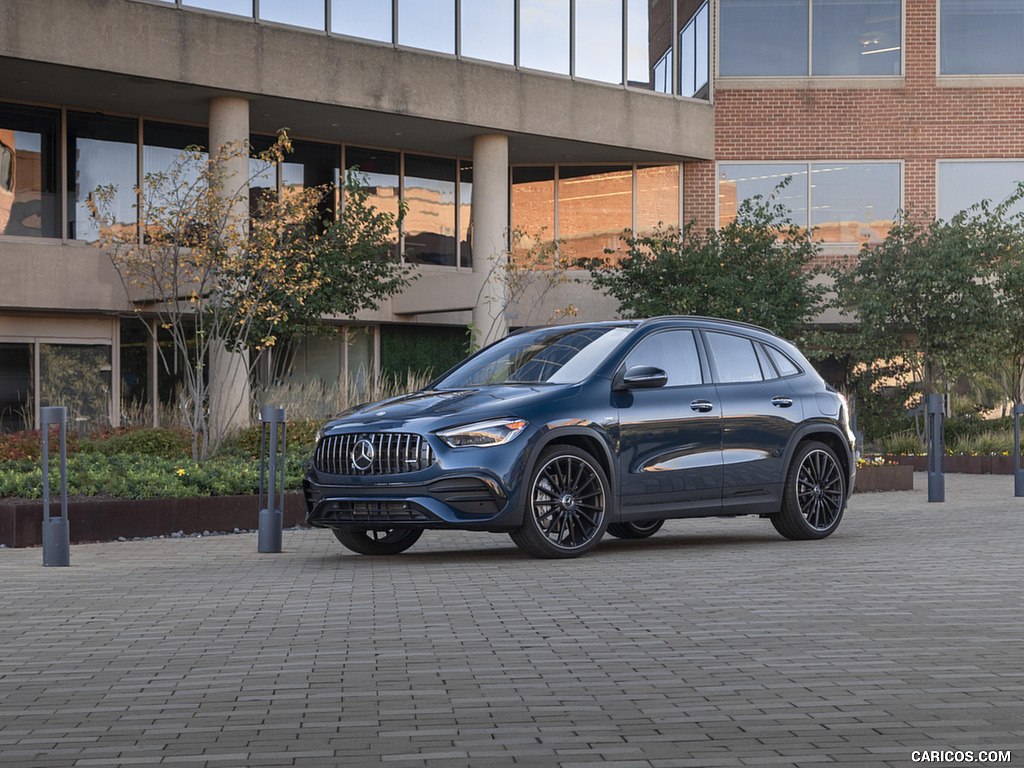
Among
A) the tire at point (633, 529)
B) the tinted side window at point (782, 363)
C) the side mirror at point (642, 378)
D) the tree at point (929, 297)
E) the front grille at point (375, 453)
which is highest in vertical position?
the tree at point (929, 297)

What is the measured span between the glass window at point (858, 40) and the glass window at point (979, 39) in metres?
1.18

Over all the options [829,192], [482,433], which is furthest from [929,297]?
[482,433]

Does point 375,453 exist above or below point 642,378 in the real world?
below

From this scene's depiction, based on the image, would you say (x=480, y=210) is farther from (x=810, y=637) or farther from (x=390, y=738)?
(x=390, y=738)

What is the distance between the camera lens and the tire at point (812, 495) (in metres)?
11.8

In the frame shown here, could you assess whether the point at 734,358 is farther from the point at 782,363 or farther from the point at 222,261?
the point at 222,261

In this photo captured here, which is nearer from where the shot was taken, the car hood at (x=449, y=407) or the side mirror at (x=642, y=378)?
the car hood at (x=449, y=407)

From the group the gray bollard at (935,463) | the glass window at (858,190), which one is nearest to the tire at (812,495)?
the gray bollard at (935,463)

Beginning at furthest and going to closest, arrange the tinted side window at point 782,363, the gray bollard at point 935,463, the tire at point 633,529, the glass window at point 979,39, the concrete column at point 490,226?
the glass window at point 979,39 → the concrete column at point 490,226 → the gray bollard at point 935,463 → the tire at point 633,529 → the tinted side window at point 782,363

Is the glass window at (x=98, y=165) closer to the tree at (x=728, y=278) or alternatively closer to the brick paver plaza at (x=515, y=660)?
the tree at (x=728, y=278)

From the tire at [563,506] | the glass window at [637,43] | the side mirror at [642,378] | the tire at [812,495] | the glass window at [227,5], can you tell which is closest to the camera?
the tire at [563,506]

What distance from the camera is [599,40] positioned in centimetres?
3136

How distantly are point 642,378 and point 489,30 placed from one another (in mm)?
20521

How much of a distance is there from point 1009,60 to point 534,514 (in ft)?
90.2
